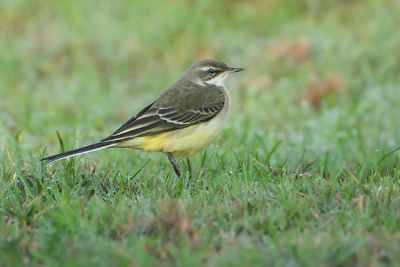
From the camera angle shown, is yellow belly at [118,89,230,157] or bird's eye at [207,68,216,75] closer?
yellow belly at [118,89,230,157]

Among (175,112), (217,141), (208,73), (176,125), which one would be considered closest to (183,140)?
(176,125)

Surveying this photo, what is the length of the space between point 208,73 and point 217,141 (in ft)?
3.89

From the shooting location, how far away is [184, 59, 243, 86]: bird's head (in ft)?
27.0

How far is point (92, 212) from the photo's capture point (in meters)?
5.56

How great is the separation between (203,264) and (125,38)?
27.9 ft

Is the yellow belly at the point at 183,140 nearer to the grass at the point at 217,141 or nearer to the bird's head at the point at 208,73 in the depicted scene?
the grass at the point at 217,141

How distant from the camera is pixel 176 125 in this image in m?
7.44

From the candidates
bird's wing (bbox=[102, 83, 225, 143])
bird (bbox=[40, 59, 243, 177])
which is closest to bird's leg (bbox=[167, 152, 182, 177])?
bird (bbox=[40, 59, 243, 177])

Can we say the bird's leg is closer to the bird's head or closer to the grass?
the grass

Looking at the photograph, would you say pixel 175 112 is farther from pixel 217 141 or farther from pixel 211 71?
pixel 217 141

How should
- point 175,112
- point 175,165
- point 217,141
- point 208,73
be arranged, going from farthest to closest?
point 217,141 < point 208,73 < point 175,112 < point 175,165

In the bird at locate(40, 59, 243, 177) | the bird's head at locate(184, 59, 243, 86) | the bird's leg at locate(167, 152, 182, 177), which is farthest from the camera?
the bird's head at locate(184, 59, 243, 86)

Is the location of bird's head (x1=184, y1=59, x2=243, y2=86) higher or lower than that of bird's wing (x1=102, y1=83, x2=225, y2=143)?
higher

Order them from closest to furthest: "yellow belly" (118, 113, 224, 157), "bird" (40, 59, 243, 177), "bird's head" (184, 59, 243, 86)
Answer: "bird" (40, 59, 243, 177) < "yellow belly" (118, 113, 224, 157) < "bird's head" (184, 59, 243, 86)
